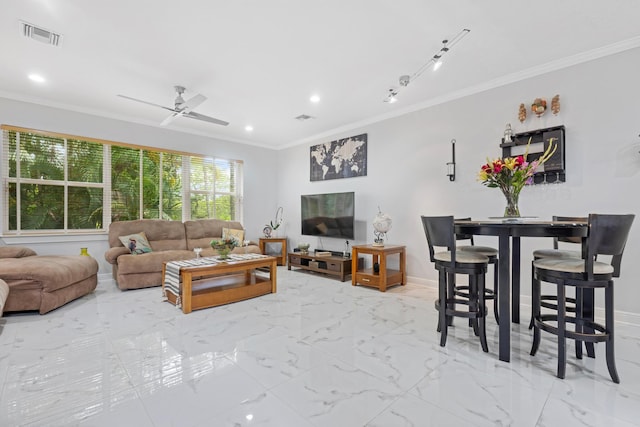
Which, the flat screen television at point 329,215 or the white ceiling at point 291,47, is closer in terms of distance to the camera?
the white ceiling at point 291,47

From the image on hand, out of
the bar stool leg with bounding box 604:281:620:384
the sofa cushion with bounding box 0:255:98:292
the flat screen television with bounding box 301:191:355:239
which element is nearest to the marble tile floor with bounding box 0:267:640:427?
the bar stool leg with bounding box 604:281:620:384

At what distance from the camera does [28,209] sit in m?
4.07

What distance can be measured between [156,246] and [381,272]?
3.48 metres

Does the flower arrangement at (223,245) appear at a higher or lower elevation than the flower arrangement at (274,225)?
lower

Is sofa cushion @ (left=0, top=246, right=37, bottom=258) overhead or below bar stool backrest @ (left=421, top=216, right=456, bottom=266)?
below

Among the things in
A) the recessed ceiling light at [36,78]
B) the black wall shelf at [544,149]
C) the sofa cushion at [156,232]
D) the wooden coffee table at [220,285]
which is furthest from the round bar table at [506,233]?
the recessed ceiling light at [36,78]

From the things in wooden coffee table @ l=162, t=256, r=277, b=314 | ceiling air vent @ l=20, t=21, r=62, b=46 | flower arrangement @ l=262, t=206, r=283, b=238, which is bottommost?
wooden coffee table @ l=162, t=256, r=277, b=314

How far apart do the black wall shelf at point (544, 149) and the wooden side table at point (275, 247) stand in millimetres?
4127

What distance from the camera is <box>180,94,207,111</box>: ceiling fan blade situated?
130 inches

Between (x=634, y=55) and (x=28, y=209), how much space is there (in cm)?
722

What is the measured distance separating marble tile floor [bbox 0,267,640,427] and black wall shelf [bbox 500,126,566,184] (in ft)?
4.91

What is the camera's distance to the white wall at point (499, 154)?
Answer: 9.09ft

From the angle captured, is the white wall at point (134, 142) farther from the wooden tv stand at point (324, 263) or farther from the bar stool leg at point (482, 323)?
the bar stool leg at point (482, 323)

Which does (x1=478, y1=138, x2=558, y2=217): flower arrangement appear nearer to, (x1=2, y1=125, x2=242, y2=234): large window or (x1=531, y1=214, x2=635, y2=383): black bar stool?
(x1=531, y1=214, x2=635, y2=383): black bar stool
